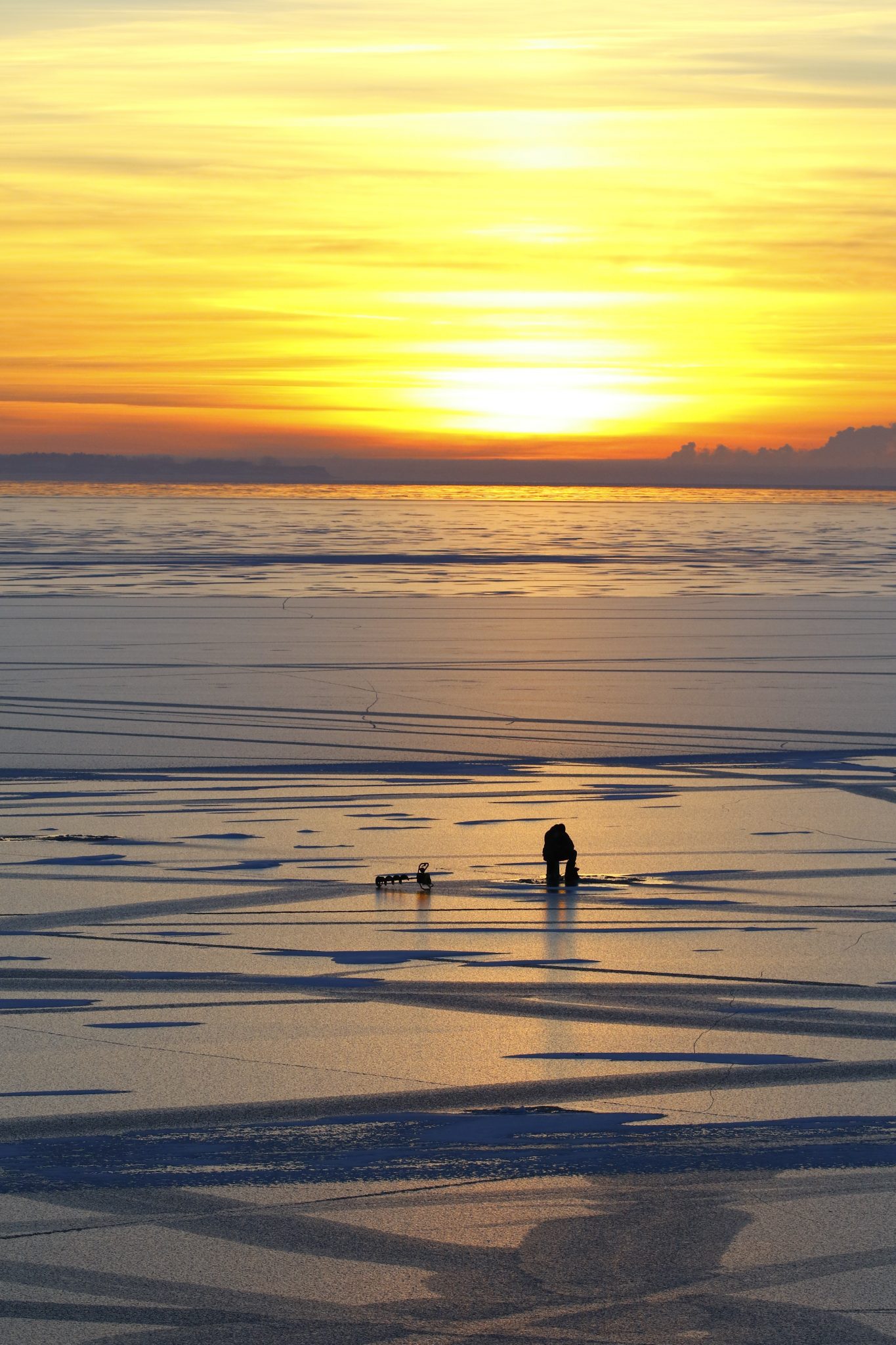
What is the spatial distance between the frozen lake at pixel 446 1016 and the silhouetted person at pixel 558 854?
0.35ft

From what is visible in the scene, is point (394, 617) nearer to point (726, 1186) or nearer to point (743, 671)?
point (743, 671)

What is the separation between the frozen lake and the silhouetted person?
11 cm

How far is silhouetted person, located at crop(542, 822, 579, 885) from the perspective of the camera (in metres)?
6.82

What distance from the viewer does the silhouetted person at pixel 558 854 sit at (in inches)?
269

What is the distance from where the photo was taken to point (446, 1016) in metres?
5.08

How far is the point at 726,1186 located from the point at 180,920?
9.71 ft

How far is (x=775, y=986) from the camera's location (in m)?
5.39

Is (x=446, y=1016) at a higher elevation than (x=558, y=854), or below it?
below

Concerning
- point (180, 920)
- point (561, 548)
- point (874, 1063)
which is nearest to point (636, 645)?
point (180, 920)

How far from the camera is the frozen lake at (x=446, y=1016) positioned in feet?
11.2

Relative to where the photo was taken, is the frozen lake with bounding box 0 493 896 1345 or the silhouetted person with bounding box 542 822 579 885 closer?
the frozen lake with bounding box 0 493 896 1345

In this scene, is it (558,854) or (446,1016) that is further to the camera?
(558,854)

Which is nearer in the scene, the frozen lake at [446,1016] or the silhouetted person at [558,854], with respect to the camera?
the frozen lake at [446,1016]

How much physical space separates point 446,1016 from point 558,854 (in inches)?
73.8
